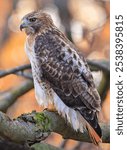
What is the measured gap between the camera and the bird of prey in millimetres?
4324

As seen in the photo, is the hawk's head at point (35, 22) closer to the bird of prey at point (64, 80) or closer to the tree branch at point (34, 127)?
the bird of prey at point (64, 80)

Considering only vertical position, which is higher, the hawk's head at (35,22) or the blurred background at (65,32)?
the hawk's head at (35,22)

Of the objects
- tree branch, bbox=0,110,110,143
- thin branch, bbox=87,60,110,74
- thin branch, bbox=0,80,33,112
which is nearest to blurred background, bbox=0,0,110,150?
thin branch, bbox=87,60,110,74

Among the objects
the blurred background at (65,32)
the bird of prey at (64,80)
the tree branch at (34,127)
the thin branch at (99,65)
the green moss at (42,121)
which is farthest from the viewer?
the blurred background at (65,32)

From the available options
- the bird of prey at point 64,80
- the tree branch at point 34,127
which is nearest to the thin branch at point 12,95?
the bird of prey at point 64,80

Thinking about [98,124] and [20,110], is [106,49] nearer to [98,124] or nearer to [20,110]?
[20,110]

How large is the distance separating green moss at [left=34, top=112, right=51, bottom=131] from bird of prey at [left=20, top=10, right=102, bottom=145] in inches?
13.8

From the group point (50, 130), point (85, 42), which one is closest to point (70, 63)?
point (50, 130)

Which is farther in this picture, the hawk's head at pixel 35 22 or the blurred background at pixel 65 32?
the blurred background at pixel 65 32

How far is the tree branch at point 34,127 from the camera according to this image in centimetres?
357

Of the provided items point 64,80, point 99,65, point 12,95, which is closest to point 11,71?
point 12,95

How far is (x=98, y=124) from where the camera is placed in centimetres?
424

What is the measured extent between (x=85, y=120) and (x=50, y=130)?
1.45ft

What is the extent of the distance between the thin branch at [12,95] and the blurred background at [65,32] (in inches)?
10.1
